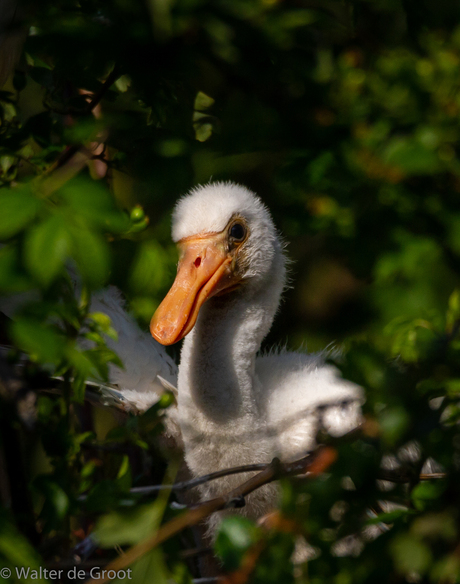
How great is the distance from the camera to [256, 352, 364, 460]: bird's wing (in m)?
1.93

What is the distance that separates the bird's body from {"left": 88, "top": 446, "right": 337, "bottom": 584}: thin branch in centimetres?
86

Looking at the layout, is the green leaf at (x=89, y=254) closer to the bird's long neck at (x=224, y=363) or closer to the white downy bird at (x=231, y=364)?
the white downy bird at (x=231, y=364)

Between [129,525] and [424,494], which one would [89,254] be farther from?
[424,494]

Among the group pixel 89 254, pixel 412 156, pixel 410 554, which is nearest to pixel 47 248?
pixel 89 254

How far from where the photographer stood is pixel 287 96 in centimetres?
174

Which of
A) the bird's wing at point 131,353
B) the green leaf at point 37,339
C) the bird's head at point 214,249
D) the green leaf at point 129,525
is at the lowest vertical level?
the bird's wing at point 131,353

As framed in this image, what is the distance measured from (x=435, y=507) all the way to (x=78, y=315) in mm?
625

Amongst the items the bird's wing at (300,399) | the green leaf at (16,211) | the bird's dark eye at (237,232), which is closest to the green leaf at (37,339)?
the green leaf at (16,211)

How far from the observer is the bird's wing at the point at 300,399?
193 cm

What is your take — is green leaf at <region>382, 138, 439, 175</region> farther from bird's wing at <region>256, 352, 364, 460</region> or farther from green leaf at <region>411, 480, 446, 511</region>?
green leaf at <region>411, 480, 446, 511</region>

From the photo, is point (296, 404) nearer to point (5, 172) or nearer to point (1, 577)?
point (5, 172)

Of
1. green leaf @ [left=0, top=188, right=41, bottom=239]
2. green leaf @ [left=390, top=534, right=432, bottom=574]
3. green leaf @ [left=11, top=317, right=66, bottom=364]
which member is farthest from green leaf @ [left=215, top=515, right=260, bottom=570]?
green leaf @ [left=0, top=188, right=41, bottom=239]

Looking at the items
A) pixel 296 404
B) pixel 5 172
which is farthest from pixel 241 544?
pixel 296 404

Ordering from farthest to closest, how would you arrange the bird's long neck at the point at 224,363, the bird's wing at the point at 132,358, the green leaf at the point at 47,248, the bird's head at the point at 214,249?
the bird's wing at the point at 132,358 → the bird's long neck at the point at 224,363 → the bird's head at the point at 214,249 → the green leaf at the point at 47,248
